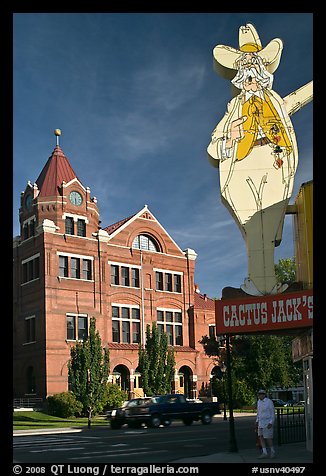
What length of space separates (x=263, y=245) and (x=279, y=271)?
48499 mm

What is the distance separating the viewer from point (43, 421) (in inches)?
1745

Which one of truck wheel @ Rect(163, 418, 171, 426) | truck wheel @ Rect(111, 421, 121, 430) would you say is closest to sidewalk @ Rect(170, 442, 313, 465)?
truck wheel @ Rect(163, 418, 171, 426)

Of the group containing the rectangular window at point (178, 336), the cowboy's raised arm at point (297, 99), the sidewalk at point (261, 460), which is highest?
the cowboy's raised arm at point (297, 99)

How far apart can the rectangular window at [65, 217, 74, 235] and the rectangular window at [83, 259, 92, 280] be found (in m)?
2.58

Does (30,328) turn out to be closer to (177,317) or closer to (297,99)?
(177,317)

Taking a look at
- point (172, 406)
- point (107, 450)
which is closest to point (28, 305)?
point (172, 406)

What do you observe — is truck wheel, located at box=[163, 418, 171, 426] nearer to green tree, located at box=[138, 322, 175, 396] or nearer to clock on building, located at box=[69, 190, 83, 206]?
green tree, located at box=[138, 322, 175, 396]

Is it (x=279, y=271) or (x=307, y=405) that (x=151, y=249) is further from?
(x=307, y=405)

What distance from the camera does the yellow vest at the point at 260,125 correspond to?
2269 cm

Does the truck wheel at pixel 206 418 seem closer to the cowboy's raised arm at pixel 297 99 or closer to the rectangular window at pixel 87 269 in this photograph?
the cowboy's raised arm at pixel 297 99

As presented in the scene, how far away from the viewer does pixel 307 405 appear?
63.6ft

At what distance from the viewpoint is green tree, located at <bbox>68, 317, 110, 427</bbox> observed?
45.1m

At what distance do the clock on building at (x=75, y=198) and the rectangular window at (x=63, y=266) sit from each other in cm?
473

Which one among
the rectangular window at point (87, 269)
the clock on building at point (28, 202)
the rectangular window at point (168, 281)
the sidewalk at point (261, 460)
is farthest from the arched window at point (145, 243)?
the sidewalk at point (261, 460)
